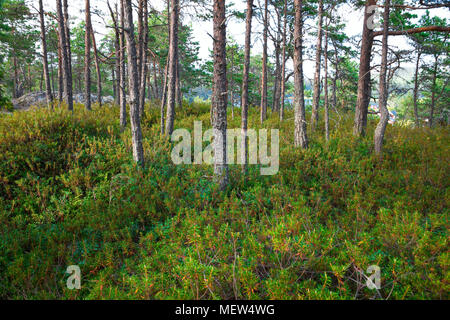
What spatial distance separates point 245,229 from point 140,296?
82.0 inches

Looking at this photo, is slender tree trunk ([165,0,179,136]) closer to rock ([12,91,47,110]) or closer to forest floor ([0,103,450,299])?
forest floor ([0,103,450,299])

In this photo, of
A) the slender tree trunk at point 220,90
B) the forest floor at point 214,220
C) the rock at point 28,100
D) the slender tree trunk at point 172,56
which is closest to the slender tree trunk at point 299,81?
the forest floor at point 214,220

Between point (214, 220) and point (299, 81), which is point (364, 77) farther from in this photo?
point (214, 220)

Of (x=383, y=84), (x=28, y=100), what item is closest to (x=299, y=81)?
(x=383, y=84)

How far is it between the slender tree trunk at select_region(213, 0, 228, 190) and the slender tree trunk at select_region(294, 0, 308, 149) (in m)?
3.51

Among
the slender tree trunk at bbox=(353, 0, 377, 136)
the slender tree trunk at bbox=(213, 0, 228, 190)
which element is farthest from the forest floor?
the slender tree trunk at bbox=(353, 0, 377, 136)

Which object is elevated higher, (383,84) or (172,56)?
(172,56)

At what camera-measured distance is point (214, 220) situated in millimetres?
4621

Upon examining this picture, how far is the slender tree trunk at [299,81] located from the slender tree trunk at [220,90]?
138 inches

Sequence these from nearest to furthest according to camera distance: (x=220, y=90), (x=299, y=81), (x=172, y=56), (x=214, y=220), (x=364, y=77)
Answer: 1. (x=214, y=220)
2. (x=220, y=90)
3. (x=299, y=81)
4. (x=364, y=77)
5. (x=172, y=56)

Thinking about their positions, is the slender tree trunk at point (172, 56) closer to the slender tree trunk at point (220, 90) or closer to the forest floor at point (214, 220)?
the forest floor at point (214, 220)

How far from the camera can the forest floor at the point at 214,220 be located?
2848mm

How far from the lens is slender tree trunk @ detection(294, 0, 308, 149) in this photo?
8.29 metres

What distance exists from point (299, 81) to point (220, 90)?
3.85m
